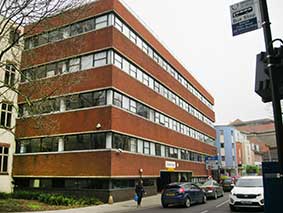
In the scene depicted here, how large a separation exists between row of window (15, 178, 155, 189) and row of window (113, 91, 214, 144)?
19.5ft

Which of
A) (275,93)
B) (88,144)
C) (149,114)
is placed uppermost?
(149,114)

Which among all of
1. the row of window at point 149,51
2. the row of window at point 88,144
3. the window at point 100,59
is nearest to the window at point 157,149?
the row of window at point 88,144

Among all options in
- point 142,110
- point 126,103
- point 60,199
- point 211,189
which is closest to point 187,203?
point 211,189

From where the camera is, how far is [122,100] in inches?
1033

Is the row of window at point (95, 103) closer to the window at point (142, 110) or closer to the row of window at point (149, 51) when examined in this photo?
the window at point (142, 110)

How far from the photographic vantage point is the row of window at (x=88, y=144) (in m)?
24.3

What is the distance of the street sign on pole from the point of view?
207 inches

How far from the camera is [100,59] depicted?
85.7ft

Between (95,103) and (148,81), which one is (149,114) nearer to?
(148,81)

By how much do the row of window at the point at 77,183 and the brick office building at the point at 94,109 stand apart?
73 millimetres

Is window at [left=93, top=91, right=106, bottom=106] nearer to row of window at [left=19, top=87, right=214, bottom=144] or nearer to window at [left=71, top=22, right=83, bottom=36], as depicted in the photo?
row of window at [left=19, top=87, right=214, bottom=144]

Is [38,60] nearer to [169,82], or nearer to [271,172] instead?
[169,82]

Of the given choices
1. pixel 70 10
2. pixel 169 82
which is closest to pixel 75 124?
pixel 70 10

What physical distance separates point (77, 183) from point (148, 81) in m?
12.5
